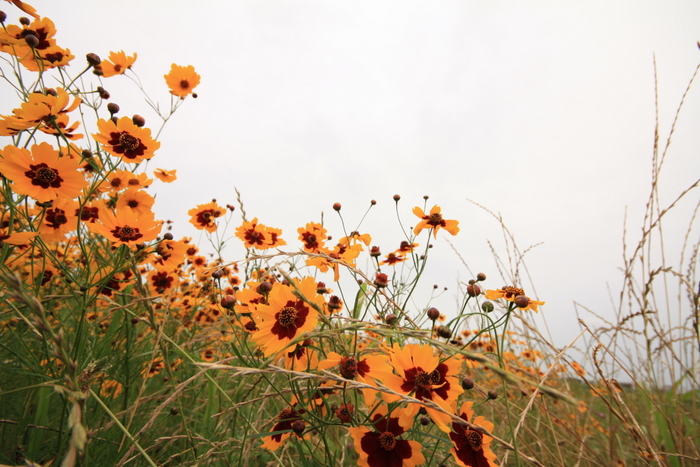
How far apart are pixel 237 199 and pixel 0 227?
0.87 m

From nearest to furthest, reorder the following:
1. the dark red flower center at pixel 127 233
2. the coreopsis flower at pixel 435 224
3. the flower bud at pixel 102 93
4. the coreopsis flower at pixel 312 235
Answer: the dark red flower center at pixel 127 233 → the flower bud at pixel 102 93 → the coreopsis flower at pixel 435 224 → the coreopsis flower at pixel 312 235

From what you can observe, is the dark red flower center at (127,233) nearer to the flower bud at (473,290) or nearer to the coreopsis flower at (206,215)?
the flower bud at (473,290)

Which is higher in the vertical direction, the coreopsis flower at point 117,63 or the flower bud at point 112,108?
the coreopsis flower at point 117,63

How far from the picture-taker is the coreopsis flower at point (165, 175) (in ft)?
6.45

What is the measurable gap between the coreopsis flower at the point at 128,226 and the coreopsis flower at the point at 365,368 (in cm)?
65

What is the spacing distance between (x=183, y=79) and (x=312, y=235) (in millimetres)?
1046

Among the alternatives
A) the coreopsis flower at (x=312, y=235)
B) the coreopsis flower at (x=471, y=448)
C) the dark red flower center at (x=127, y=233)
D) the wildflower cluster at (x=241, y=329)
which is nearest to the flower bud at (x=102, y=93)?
the wildflower cluster at (x=241, y=329)

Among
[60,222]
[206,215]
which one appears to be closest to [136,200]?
[60,222]

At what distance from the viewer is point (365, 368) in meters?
0.75

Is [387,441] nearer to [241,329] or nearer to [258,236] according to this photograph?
[241,329]

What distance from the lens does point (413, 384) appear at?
72 cm

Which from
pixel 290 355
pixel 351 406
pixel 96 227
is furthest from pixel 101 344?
pixel 351 406

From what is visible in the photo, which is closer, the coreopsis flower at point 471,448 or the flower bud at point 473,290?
the coreopsis flower at point 471,448

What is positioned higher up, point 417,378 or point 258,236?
point 258,236
